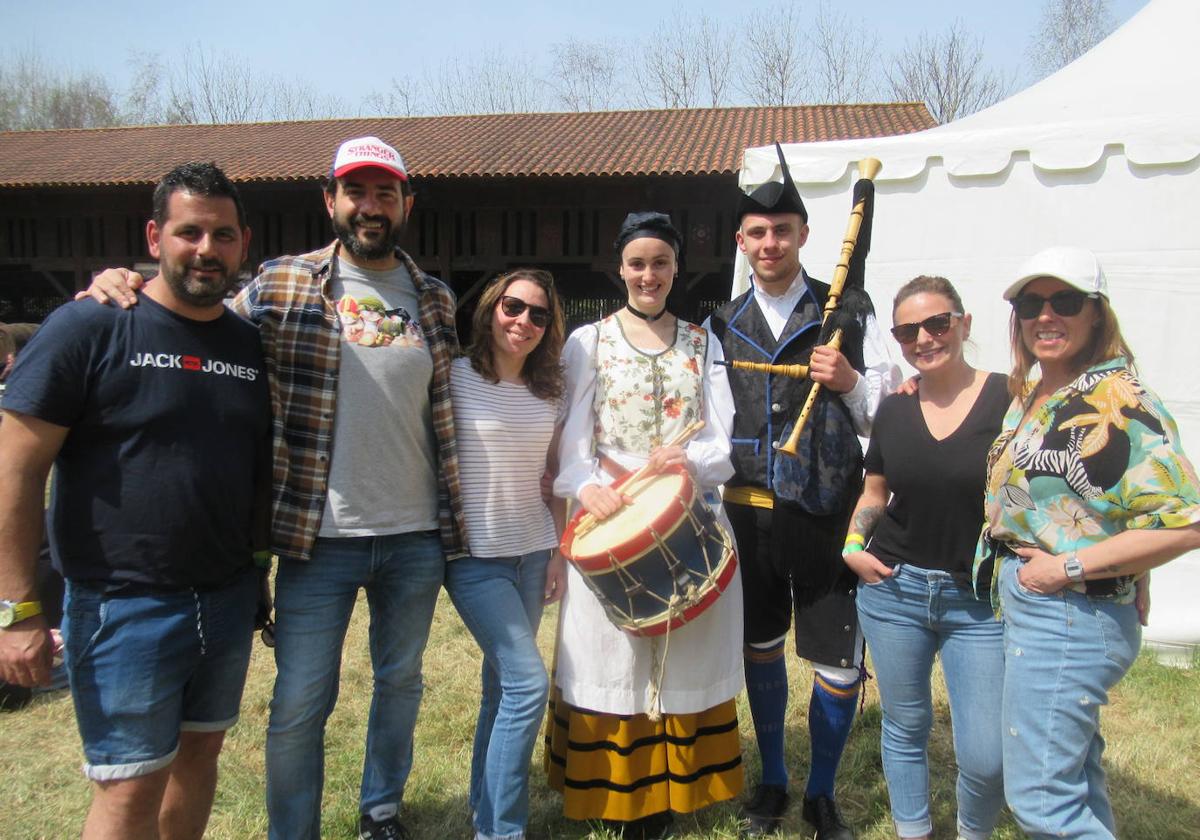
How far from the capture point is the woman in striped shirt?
2246 millimetres

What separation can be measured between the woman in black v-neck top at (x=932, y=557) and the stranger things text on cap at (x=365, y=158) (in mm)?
1370

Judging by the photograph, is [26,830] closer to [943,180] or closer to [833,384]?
[833,384]

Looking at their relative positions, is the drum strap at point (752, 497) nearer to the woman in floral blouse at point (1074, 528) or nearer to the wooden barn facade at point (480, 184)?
the woman in floral blouse at point (1074, 528)

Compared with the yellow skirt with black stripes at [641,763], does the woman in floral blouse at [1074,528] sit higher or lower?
higher

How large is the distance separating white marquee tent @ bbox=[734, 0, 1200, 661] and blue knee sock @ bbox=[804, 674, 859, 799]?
86.7 inches

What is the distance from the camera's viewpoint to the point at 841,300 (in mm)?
A: 2613

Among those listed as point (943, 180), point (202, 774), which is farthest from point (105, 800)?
point (943, 180)

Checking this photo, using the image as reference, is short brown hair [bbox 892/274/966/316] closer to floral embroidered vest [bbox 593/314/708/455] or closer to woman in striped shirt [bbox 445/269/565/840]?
floral embroidered vest [bbox 593/314/708/455]

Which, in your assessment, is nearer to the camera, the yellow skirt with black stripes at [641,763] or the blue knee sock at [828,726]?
the yellow skirt with black stripes at [641,763]

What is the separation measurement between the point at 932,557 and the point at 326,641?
5.04 feet

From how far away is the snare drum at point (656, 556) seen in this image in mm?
A: 2137

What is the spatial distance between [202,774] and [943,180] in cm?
393

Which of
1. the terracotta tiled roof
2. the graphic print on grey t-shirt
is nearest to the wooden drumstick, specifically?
the graphic print on grey t-shirt

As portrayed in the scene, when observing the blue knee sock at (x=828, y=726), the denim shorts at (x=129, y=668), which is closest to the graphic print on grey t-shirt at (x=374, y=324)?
the denim shorts at (x=129, y=668)
